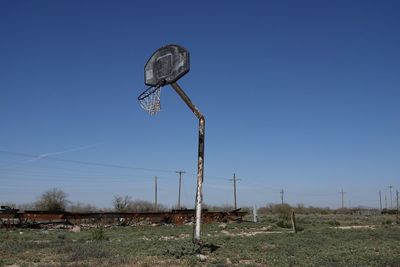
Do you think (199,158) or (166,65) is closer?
(199,158)

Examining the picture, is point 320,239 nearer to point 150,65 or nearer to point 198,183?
point 198,183

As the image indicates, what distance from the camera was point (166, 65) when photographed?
1653 cm

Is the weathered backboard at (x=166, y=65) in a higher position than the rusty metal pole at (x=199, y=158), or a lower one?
higher

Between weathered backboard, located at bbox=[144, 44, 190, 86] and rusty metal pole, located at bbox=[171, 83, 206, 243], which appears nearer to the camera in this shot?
rusty metal pole, located at bbox=[171, 83, 206, 243]

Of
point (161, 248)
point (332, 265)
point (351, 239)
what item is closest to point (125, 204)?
point (351, 239)

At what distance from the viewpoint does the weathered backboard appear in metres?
16.1

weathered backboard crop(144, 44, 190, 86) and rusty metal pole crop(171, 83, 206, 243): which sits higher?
weathered backboard crop(144, 44, 190, 86)

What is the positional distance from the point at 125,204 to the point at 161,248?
53.4 m

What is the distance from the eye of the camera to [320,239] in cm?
2152

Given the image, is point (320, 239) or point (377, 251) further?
point (320, 239)

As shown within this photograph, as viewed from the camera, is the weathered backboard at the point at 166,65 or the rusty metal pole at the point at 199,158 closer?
the rusty metal pole at the point at 199,158

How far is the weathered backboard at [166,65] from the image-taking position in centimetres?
1608

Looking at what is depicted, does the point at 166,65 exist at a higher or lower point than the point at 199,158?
higher

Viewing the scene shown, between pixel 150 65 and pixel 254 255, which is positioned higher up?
pixel 150 65
